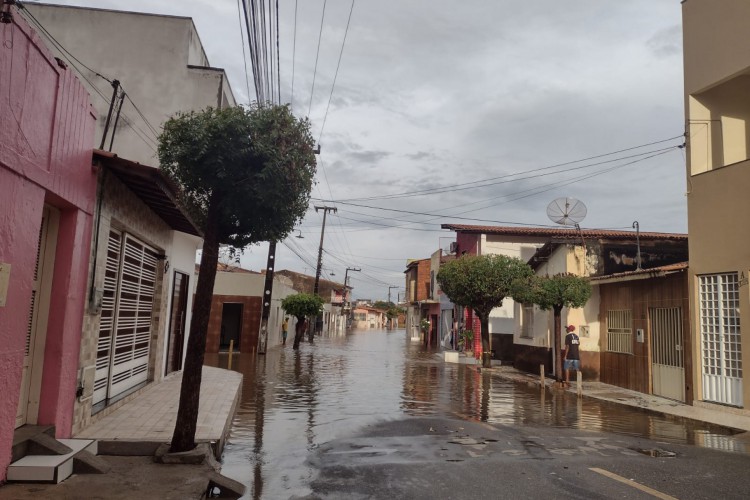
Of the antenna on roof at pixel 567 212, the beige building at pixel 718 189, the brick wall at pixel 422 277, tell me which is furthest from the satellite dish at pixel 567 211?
the brick wall at pixel 422 277

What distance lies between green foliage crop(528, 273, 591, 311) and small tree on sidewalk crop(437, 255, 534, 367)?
4605mm

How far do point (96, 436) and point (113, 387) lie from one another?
274 centimetres

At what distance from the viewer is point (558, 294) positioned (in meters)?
A: 16.3

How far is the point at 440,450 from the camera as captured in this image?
7.54 meters

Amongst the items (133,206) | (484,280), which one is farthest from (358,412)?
(484,280)

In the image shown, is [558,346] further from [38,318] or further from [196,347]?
[38,318]

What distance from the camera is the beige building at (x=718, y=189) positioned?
469 inches

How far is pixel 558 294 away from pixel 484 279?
5.68 m

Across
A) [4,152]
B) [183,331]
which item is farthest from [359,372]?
[4,152]

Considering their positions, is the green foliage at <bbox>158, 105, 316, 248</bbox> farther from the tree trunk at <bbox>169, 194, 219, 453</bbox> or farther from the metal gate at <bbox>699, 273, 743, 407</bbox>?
the metal gate at <bbox>699, 273, 743, 407</bbox>

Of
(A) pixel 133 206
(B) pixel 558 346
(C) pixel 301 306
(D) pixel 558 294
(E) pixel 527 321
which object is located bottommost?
(B) pixel 558 346

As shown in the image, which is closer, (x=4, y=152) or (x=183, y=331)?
(x=4, y=152)

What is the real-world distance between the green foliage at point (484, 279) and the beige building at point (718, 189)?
337 inches

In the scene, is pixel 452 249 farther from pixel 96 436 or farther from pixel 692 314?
pixel 96 436
